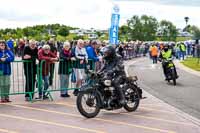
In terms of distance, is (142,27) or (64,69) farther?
(142,27)

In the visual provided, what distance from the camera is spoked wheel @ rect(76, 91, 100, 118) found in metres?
11.2

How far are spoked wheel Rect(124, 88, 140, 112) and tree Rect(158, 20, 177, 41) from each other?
79.3m

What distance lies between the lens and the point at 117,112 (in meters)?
12.3

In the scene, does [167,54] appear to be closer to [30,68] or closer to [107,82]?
[30,68]

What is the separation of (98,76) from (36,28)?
75.7 metres

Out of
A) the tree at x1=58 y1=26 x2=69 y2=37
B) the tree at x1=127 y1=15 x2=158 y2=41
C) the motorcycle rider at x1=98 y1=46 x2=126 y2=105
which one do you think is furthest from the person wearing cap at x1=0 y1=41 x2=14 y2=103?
the tree at x1=127 y1=15 x2=158 y2=41

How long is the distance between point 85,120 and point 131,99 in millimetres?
1749

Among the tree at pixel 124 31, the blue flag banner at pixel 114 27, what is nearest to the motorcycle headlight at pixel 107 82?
the blue flag banner at pixel 114 27

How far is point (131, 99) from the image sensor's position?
487 inches

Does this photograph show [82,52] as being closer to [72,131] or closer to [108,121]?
[108,121]

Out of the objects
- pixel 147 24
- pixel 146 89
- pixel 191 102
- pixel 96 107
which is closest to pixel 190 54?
pixel 147 24

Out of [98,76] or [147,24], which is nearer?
[98,76]

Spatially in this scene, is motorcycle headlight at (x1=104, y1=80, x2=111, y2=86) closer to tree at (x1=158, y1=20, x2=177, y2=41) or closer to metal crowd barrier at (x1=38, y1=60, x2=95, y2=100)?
metal crowd barrier at (x1=38, y1=60, x2=95, y2=100)

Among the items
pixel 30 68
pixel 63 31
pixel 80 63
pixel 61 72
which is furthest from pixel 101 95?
pixel 63 31
